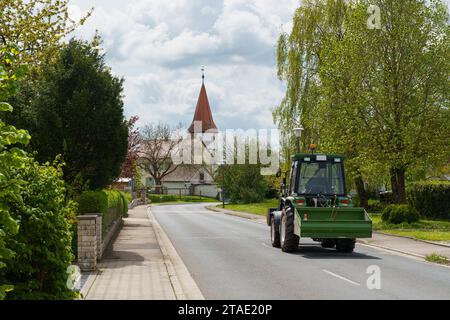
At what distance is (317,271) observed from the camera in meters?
14.4

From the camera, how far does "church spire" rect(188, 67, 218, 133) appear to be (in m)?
130

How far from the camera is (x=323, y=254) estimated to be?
18.7 metres

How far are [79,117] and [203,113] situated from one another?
111999mm

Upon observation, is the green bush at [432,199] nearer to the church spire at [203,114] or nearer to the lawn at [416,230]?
the lawn at [416,230]

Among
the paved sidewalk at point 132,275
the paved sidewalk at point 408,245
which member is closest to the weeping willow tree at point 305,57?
the paved sidewalk at point 408,245

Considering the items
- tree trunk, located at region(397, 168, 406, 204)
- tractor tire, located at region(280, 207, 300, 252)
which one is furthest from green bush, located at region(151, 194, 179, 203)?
tractor tire, located at region(280, 207, 300, 252)

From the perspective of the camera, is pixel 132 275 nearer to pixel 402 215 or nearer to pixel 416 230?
pixel 416 230

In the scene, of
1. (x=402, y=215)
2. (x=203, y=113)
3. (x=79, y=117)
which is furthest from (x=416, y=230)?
(x=203, y=113)

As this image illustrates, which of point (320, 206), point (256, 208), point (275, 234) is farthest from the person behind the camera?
point (256, 208)

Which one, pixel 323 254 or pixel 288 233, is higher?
pixel 288 233

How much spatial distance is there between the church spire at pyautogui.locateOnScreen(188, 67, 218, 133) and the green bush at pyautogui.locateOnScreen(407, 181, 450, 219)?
296 ft

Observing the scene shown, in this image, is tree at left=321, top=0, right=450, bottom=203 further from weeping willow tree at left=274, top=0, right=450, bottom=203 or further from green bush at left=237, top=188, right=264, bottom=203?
green bush at left=237, top=188, right=264, bottom=203

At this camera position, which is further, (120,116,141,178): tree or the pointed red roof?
the pointed red roof
